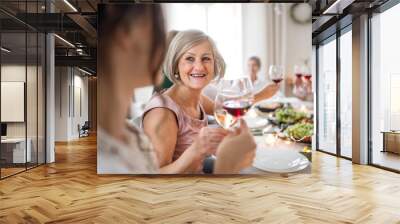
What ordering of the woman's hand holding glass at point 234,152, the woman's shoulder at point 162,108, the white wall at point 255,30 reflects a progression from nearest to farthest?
the woman's shoulder at point 162,108 → the woman's hand holding glass at point 234,152 → the white wall at point 255,30

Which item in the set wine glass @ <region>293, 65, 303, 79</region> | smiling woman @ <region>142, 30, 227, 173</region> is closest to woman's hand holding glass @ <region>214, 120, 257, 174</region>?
smiling woman @ <region>142, 30, 227, 173</region>

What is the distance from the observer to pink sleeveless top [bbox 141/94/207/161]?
5750 millimetres

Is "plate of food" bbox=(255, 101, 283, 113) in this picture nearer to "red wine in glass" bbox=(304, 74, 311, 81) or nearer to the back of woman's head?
"red wine in glass" bbox=(304, 74, 311, 81)

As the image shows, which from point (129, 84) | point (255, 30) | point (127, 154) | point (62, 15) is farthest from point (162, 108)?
point (62, 15)

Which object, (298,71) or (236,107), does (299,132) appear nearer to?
(298,71)

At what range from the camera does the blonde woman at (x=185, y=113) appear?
577 centimetres

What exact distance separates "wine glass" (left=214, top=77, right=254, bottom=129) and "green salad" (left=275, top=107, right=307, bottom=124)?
475 millimetres

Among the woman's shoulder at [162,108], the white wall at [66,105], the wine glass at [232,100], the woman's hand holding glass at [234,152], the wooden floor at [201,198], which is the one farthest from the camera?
the white wall at [66,105]

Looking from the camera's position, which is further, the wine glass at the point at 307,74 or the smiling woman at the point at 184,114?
the wine glass at the point at 307,74

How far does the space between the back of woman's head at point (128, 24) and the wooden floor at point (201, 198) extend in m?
1.76

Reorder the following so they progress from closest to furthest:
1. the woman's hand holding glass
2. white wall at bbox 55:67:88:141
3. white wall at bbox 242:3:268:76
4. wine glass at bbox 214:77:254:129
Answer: wine glass at bbox 214:77:254:129
the woman's hand holding glass
white wall at bbox 242:3:268:76
white wall at bbox 55:67:88:141

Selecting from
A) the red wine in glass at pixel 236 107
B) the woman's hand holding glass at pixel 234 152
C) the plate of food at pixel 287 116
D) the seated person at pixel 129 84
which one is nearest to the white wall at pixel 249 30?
the seated person at pixel 129 84

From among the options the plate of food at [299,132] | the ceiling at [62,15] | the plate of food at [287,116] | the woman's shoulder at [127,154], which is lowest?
the woman's shoulder at [127,154]

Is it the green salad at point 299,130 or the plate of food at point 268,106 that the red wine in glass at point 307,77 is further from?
the green salad at point 299,130
